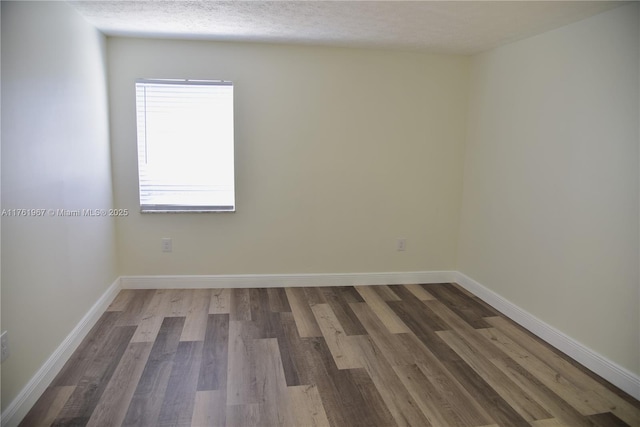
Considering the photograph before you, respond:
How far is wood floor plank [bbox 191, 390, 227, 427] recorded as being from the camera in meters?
2.14

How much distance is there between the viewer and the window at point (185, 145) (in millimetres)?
3729

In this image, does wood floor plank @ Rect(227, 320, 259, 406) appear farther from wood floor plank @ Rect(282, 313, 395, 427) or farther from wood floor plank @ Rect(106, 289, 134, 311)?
wood floor plank @ Rect(106, 289, 134, 311)

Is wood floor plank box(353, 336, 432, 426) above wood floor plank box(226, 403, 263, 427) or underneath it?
above

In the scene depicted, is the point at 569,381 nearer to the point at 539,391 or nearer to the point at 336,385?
the point at 539,391

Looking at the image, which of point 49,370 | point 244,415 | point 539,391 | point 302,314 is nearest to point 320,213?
point 302,314

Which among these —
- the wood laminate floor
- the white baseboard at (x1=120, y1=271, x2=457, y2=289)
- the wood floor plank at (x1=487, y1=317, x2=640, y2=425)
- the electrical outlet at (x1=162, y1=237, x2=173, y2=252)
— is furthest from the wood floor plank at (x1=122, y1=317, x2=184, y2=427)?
the wood floor plank at (x1=487, y1=317, x2=640, y2=425)

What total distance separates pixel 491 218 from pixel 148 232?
3061 millimetres

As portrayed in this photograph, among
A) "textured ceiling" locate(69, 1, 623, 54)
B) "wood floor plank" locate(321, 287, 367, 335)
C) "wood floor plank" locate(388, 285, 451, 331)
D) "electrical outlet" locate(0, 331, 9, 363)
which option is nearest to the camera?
"electrical outlet" locate(0, 331, 9, 363)

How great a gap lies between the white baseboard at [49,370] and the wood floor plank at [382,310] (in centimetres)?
217

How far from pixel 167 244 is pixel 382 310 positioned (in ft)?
6.61

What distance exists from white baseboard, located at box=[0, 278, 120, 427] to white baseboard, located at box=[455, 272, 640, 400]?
3.21 m

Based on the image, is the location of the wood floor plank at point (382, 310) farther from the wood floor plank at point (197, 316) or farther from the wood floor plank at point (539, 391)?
the wood floor plank at point (197, 316)

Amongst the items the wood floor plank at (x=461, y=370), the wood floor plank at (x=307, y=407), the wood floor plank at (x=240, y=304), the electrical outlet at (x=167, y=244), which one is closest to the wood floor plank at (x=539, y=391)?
the wood floor plank at (x=461, y=370)

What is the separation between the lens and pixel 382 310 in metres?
3.62
